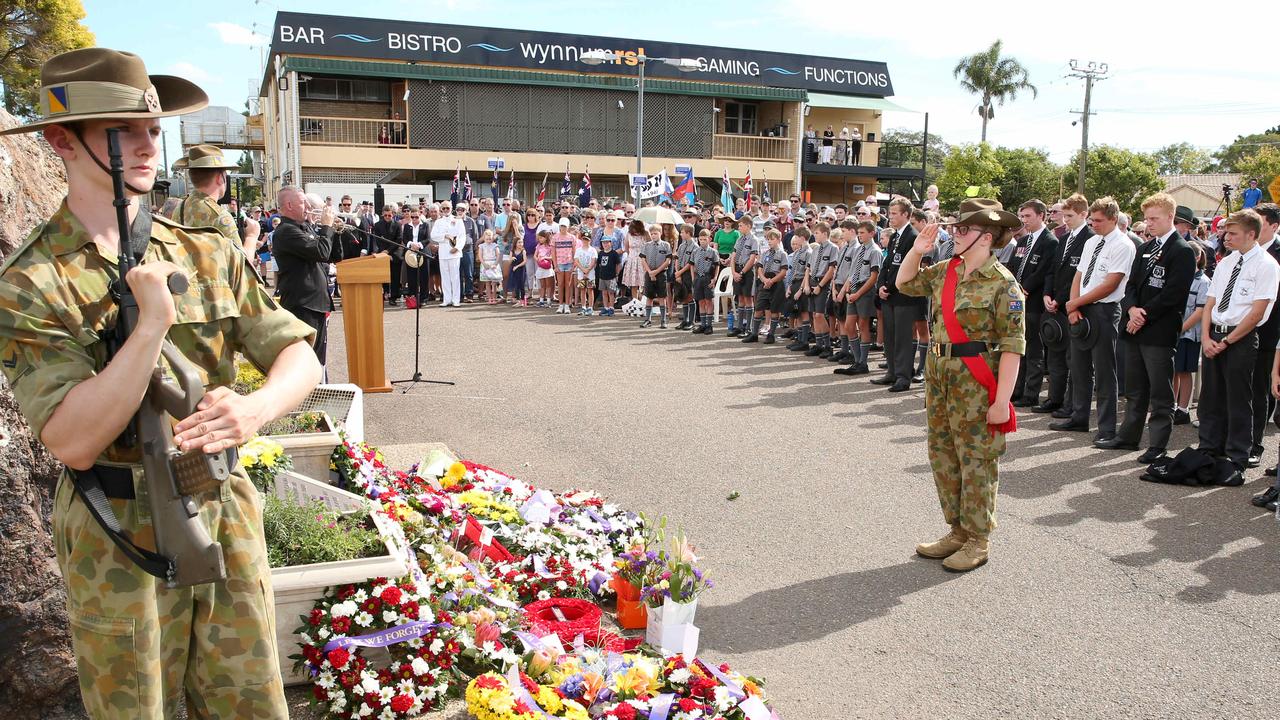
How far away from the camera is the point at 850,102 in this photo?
1761 inches

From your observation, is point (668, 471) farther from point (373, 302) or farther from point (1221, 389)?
point (1221, 389)

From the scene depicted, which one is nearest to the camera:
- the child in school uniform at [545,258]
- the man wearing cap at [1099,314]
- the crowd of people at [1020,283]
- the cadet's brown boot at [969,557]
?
the cadet's brown boot at [969,557]

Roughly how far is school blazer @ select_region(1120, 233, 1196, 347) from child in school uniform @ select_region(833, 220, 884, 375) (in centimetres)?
431

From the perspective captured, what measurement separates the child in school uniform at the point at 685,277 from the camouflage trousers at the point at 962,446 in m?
11.4

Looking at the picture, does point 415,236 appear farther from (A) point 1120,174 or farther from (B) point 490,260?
(A) point 1120,174

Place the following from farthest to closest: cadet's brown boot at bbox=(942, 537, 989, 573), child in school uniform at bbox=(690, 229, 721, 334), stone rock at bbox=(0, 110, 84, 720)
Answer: child in school uniform at bbox=(690, 229, 721, 334), cadet's brown boot at bbox=(942, 537, 989, 573), stone rock at bbox=(0, 110, 84, 720)

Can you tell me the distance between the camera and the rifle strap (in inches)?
83.5

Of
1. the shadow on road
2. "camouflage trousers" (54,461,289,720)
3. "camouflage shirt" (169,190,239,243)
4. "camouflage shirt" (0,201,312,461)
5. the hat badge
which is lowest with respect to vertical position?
the shadow on road

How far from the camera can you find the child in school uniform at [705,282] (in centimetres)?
1648

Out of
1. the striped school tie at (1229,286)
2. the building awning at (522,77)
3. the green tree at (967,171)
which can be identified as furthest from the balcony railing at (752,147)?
the striped school tie at (1229,286)

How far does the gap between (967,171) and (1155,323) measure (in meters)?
43.1

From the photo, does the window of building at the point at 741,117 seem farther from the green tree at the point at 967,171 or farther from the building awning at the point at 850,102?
the green tree at the point at 967,171

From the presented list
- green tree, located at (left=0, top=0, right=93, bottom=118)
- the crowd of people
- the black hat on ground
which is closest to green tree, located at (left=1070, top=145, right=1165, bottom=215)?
the crowd of people

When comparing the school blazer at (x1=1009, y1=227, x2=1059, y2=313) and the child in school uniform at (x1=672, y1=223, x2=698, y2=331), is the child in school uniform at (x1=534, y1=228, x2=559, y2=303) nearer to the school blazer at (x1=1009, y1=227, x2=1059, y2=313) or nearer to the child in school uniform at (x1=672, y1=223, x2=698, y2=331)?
the child in school uniform at (x1=672, y1=223, x2=698, y2=331)
